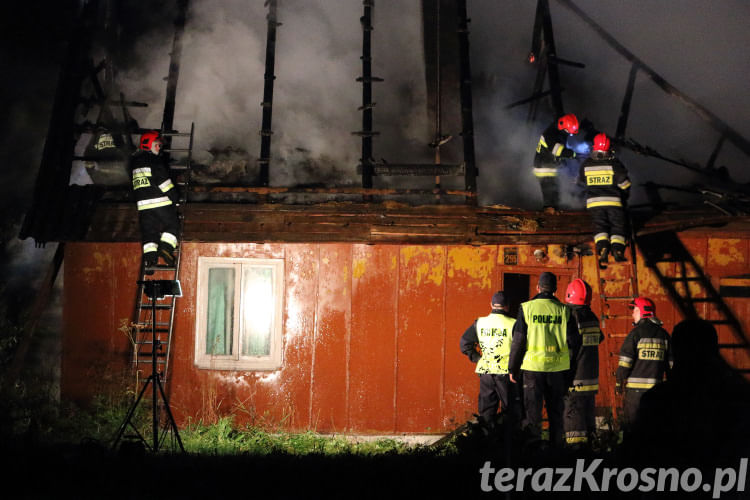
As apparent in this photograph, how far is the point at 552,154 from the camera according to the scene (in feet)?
31.3

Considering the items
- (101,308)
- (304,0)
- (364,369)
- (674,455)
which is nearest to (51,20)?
(304,0)

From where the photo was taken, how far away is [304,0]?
13992 mm

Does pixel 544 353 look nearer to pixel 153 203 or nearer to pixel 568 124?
pixel 568 124

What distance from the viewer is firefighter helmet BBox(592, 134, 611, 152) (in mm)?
8766

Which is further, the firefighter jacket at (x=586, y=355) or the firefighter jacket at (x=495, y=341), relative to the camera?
the firefighter jacket at (x=495, y=341)

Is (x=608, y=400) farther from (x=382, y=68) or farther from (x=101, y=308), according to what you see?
(x=382, y=68)

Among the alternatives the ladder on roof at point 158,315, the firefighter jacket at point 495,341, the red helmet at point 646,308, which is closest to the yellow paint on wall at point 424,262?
the firefighter jacket at point 495,341

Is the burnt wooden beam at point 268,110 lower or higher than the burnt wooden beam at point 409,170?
higher

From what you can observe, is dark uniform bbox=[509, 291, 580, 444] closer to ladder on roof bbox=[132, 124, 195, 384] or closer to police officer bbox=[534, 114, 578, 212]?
police officer bbox=[534, 114, 578, 212]

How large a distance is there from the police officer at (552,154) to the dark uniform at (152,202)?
17.6ft

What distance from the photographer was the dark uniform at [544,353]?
655cm

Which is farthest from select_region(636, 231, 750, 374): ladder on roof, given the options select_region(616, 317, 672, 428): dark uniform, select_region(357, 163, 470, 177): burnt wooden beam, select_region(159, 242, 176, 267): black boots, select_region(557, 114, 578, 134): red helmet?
select_region(159, 242, 176, 267): black boots

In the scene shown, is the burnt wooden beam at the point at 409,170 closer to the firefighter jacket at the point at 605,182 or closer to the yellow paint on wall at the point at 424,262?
the yellow paint on wall at the point at 424,262

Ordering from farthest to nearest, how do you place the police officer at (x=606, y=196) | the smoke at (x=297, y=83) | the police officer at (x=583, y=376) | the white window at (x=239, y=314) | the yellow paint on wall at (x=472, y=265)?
the smoke at (x=297, y=83), the yellow paint on wall at (x=472, y=265), the white window at (x=239, y=314), the police officer at (x=606, y=196), the police officer at (x=583, y=376)
